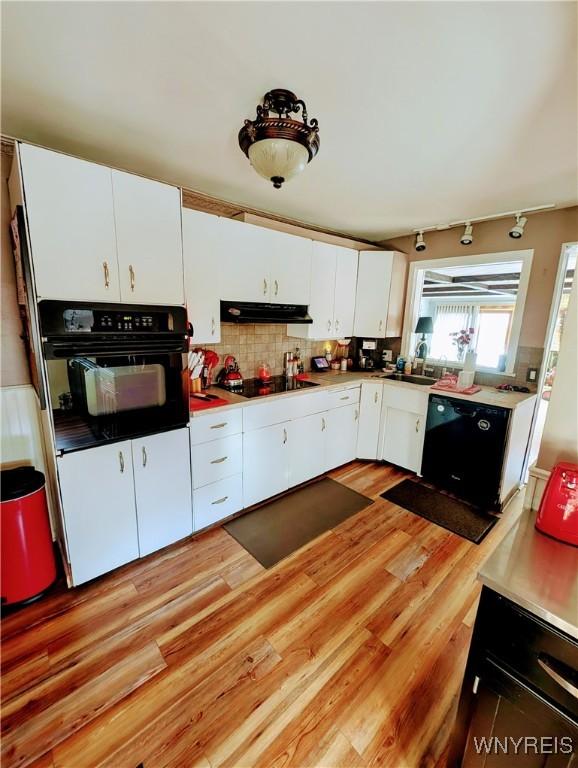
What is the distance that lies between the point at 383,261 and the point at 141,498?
10.5 ft

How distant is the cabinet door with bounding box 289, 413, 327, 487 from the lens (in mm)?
2848

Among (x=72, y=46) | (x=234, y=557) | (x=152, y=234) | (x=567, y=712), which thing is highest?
(x=72, y=46)

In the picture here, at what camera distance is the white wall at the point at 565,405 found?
1135 mm

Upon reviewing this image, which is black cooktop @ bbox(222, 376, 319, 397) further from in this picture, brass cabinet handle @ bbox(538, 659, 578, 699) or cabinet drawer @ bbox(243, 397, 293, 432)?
brass cabinet handle @ bbox(538, 659, 578, 699)

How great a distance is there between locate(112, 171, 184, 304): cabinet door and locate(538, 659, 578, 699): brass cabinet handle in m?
2.19

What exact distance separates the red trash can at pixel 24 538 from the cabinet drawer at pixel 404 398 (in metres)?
2.93

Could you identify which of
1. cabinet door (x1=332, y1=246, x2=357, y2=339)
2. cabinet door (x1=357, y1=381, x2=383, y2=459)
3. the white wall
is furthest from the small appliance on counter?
the white wall

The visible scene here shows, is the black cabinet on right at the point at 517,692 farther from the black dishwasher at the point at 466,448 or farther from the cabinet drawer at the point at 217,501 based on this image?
the black dishwasher at the point at 466,448

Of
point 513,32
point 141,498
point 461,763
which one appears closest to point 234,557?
point 141,498

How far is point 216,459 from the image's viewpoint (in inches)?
91.7

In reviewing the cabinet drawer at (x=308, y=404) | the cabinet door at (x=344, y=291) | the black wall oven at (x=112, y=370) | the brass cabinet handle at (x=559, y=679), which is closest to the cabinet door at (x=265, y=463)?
the cabinet drawer at (x=308, y=404)

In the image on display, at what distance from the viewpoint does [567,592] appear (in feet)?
2.94

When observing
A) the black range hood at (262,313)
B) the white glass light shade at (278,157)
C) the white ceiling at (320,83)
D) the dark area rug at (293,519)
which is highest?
the white ceiling at (320,83)

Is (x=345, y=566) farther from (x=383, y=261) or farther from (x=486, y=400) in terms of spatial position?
(x=383, y=261)
